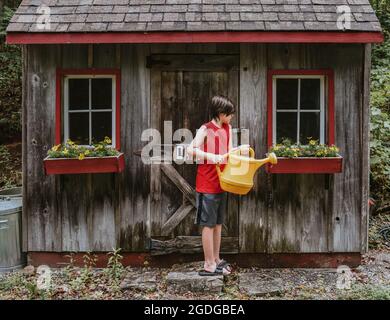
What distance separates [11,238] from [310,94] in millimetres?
4211

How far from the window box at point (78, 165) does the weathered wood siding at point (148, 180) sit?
408 mm

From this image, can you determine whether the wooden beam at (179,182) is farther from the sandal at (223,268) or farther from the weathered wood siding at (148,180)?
the sandal at (223,268)

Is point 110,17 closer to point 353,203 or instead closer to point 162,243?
point 162,243

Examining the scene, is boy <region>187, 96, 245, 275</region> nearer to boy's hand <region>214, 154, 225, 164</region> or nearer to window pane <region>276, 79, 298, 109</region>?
boy's hand <region>214, 154, 225, 164</region>

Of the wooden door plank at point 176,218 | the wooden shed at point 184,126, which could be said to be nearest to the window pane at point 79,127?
the wooden shed at point 184,126

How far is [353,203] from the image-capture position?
6.10 m

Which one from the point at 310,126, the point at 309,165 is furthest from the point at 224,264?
the point at 310,126

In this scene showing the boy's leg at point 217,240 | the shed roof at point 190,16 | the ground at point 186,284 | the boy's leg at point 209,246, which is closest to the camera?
the ground at point 186,284

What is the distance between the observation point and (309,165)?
561 centimetres

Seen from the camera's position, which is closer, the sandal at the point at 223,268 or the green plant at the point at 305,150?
the sandal at the point at 223,268

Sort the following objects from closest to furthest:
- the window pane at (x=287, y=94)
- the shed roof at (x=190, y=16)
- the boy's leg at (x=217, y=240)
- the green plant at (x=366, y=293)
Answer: the green plant at (x=366, y=293)
the boy's leg at (x=217, y=240)
the shed roof at (x=190, y=16)
the window pane at (x=287, y=94)

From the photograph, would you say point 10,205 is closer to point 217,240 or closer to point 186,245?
point 186,245

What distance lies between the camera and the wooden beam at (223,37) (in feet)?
18.0

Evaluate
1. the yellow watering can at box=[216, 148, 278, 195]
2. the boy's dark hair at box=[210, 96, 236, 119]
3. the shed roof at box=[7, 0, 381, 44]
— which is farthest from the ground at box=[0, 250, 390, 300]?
the shed roof at box=[7, 0, 381, 44]
